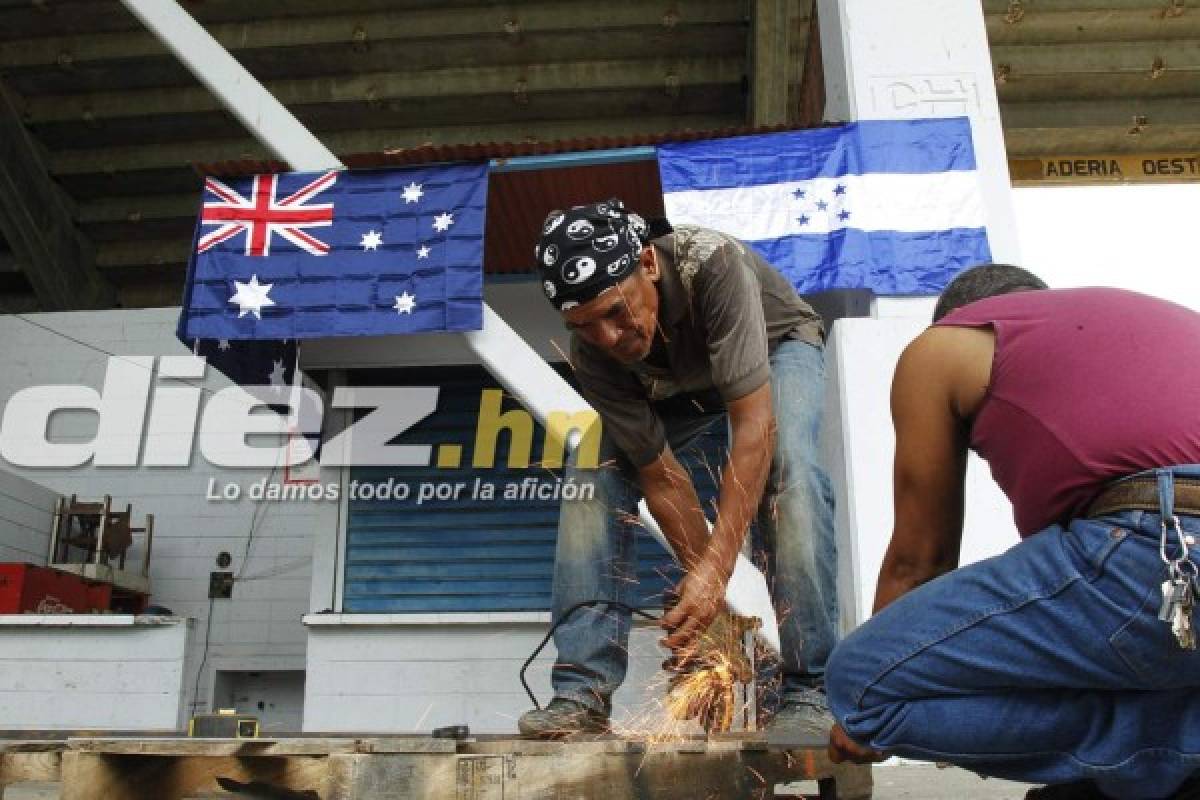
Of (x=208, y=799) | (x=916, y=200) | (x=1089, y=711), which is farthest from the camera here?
(x=916, y=200)

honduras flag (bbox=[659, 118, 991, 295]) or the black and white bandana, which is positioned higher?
honduras flag (bbox=[659, 118, 991, 295])

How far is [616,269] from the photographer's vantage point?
2729 mm

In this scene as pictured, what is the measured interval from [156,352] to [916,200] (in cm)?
843

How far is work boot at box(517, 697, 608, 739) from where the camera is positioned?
287 cm

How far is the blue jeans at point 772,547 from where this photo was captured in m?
2.97

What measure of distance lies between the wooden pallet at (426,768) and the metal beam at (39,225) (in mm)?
10777

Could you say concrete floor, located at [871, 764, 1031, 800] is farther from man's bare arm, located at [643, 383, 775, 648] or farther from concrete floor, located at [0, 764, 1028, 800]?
man's bare arm, located at [643, 383, 775, 648]

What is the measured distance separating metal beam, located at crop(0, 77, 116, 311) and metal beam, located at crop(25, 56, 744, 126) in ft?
1.52

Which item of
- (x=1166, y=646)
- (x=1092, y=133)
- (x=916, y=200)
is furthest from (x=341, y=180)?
(x=1092, y=133)

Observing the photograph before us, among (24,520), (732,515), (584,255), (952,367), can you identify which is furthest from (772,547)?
(24,520)

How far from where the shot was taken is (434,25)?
10.5 metres

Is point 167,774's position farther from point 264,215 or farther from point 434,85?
point 434,85

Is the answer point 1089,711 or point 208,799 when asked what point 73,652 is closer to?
point 208,799

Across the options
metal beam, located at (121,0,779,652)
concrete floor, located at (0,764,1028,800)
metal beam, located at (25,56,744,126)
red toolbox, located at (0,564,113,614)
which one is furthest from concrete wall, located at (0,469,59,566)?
concrete floor, located at (0,764,1028,800)
